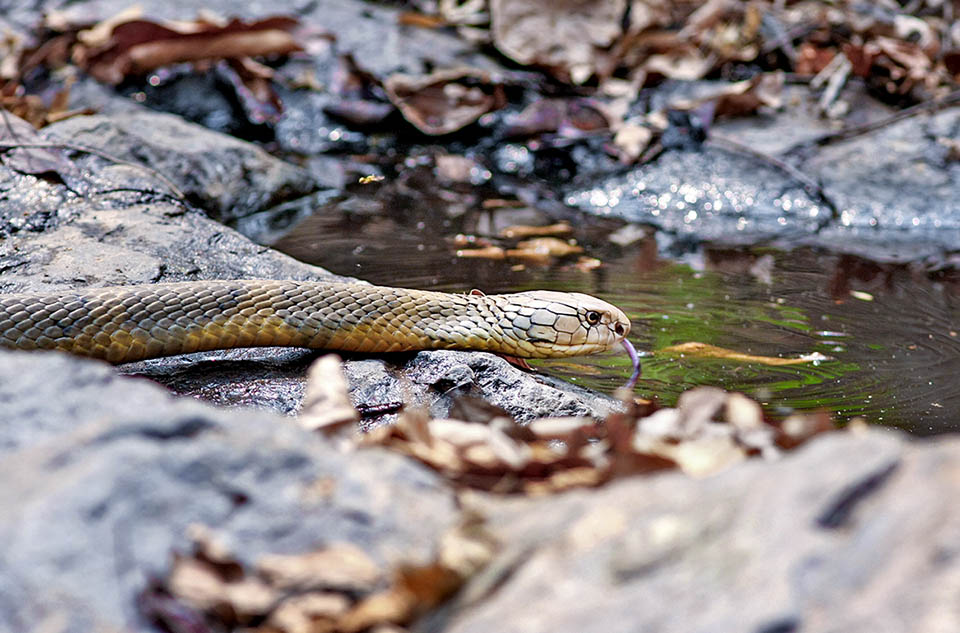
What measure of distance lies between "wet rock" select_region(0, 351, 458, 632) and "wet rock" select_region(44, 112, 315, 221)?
4.62 m

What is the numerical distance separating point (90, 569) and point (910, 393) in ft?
11.8

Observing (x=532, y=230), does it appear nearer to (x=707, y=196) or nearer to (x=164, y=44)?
(x=707, y=196)

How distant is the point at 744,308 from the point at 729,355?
2.70 feet

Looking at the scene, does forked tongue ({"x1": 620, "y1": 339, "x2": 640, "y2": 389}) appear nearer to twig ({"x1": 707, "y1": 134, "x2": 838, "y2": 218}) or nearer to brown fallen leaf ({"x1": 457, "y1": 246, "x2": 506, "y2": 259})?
brown fallen leaf ({"x1": 457, "y1": 246, "x2": 506, "y2": 259})

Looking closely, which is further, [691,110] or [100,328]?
[691,110]

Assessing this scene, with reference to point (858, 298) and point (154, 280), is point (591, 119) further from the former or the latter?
point (154, 280)

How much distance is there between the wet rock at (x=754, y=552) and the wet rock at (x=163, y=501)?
192 millimetres

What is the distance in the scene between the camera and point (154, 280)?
4.33 metres

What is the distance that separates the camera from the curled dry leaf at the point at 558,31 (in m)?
9.81

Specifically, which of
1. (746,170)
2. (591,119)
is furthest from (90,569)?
(591,119)

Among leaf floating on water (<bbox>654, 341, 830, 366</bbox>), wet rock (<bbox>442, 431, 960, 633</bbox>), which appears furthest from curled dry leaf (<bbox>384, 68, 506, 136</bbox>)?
wet rock (<bbox>442, 431, 960, 633</bbox>)

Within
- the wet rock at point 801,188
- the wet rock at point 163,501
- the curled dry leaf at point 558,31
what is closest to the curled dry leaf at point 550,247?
the wet rock at point 801,188

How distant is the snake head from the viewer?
4.25 metres

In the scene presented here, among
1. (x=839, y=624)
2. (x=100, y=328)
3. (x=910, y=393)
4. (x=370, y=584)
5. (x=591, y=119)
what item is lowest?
(x=591, y=119)
